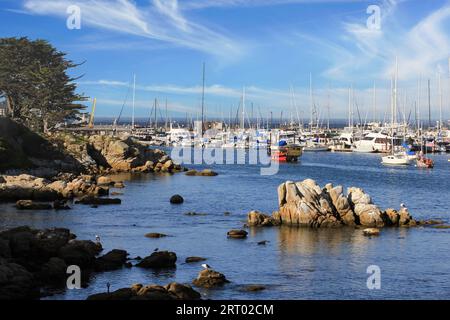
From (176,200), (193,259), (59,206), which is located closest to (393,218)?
(193,259)

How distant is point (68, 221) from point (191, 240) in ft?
46.3

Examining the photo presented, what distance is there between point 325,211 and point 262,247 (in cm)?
1173

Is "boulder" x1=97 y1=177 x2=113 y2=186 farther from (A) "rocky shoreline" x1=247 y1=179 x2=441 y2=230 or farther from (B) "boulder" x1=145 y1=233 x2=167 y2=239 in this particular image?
(B) "boulder" x1=145 y1=233 x2=167 y2=239

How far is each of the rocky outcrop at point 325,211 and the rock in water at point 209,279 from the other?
838 inches

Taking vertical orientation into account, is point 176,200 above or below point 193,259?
above

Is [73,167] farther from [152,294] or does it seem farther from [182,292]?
[152,294]

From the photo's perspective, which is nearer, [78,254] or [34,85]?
[78,254]

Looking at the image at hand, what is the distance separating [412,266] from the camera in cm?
4469

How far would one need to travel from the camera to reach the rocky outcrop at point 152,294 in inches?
1272

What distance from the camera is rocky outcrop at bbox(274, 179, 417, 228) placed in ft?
194

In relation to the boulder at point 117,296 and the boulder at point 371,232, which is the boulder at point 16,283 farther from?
the boulder at point 371,232

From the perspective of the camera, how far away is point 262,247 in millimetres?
49969
